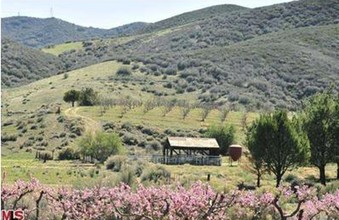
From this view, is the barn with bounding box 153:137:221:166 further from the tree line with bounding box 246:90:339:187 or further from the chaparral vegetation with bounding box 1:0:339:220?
the tree line with bounding box 246:90:339:187

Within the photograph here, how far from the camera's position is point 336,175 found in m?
55.2

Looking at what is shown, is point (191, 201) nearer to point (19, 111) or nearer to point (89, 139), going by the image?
point (89, 139)

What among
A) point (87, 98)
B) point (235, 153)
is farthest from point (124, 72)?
point (235, 153)

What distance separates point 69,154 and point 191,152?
1450 cm

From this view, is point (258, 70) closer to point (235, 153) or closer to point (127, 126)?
point (127, 126)

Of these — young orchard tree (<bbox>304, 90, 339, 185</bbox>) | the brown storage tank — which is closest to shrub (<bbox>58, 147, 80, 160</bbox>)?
the brown storage tank

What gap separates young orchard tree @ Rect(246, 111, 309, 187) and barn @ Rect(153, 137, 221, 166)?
14.5m

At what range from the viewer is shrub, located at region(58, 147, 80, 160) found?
7181cm

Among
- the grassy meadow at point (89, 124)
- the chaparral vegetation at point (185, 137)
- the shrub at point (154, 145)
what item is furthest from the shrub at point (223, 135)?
the shrub at point (154, 145)

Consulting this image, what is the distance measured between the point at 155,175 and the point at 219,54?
126 meters

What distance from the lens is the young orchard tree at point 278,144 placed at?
48125 millimetres

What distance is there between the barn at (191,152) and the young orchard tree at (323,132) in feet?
45.6

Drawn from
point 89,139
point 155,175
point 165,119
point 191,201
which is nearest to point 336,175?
point 155,175

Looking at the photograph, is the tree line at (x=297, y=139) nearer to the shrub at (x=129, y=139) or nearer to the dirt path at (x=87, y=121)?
the shrub at (x=129, y=139)
